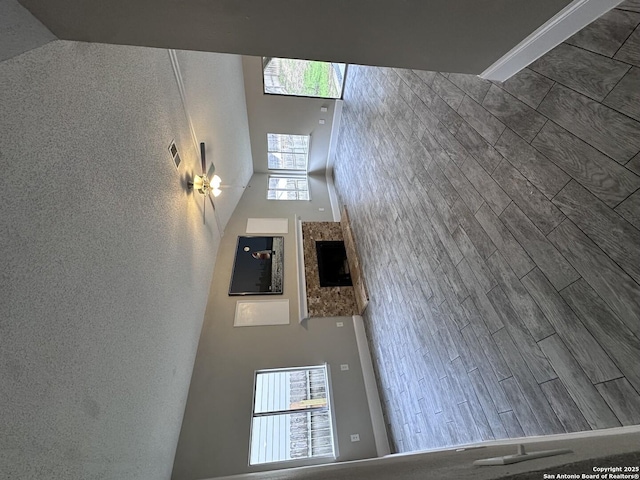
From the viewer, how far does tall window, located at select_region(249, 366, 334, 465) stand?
11.9 feet

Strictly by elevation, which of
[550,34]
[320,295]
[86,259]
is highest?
[320,295]

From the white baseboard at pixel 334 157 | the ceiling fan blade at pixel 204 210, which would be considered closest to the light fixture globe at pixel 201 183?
the ceiling fan blade at pixel 204 210

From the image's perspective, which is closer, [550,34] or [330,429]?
[550,34]

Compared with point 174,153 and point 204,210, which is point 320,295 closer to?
point 204,210

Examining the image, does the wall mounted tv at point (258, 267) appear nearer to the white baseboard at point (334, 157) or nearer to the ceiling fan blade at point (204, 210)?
the ceiling fan blade at point (204, 210)

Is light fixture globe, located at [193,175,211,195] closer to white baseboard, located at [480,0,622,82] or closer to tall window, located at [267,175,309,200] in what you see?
white baseboard, located at [480,0,622,82]

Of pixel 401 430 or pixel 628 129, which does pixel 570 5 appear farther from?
pixel 401 430

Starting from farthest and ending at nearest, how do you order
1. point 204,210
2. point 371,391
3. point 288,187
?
1. point 288,187
2. point 204,210
3. point 371,391

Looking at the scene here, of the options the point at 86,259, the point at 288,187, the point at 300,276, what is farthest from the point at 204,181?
the point at 288,187

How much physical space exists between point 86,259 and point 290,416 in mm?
3523

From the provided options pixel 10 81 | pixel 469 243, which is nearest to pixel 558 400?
pixel 469 243

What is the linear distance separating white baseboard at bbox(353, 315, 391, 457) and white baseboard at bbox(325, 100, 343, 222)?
281 centimetres

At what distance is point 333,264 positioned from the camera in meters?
5.52

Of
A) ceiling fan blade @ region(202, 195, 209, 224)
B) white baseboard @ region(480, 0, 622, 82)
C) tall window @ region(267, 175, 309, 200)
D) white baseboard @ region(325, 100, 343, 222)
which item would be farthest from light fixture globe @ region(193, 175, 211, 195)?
white baseboard @ region(325, 100, 343, 222)
